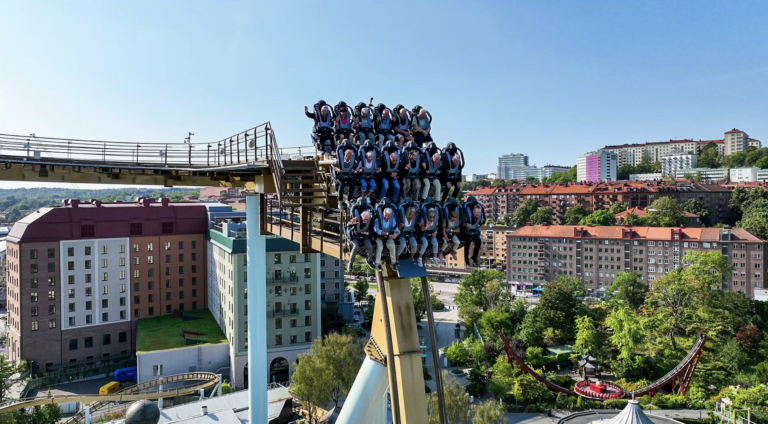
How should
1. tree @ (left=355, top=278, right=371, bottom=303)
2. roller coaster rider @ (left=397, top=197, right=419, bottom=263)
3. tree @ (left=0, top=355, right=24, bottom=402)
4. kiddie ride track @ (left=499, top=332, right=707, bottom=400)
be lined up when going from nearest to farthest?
roller coaster rider @ (left=397, top=197, right=419, bottom=263) < tree @ (left=0, top=355, right=24, bottom=402) < kiddie ride track @ (left=499, top=332, right=707, bottom=400) < tree @ (left=355, top=278, right=371, bottom=303)

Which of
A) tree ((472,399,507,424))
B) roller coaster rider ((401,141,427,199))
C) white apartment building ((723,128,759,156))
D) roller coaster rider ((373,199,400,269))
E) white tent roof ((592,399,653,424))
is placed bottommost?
tree ((472,399,507,424))

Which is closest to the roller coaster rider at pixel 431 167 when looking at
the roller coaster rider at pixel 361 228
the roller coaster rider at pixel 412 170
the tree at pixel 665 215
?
the roller coaster rider at pixel 412 170

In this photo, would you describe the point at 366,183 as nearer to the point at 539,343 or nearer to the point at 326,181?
the point at 326,181

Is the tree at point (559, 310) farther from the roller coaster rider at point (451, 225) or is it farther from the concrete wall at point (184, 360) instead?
the roller coaster rider at point (451, 225)

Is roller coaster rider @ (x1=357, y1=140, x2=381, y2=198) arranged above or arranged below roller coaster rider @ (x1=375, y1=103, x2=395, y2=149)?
below

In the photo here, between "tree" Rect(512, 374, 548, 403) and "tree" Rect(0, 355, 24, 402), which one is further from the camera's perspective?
"tree" Rect(512, 374, 548, 403)

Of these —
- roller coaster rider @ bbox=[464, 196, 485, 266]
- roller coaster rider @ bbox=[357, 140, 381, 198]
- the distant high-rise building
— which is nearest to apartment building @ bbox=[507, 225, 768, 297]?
roller coaster rider @ bbox=[464, 196, 485, 266]

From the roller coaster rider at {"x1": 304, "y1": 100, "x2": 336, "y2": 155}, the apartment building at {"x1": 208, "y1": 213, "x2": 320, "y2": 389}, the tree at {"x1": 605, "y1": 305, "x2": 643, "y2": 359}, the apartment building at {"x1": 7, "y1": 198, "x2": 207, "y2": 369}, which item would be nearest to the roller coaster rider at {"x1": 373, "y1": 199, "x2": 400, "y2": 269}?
the roller coaster rider at {"x1": 304, "y1": 100, "x2": 336, "y2": 155}

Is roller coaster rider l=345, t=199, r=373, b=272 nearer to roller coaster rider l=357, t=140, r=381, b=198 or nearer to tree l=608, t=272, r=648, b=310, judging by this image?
roller coaster rider l=357, t=140, r=381, b=198

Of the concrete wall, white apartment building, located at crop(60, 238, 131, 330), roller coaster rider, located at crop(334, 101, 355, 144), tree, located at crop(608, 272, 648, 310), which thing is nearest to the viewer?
roller coaster rider, located at crop(334, 101, 355, 144)
